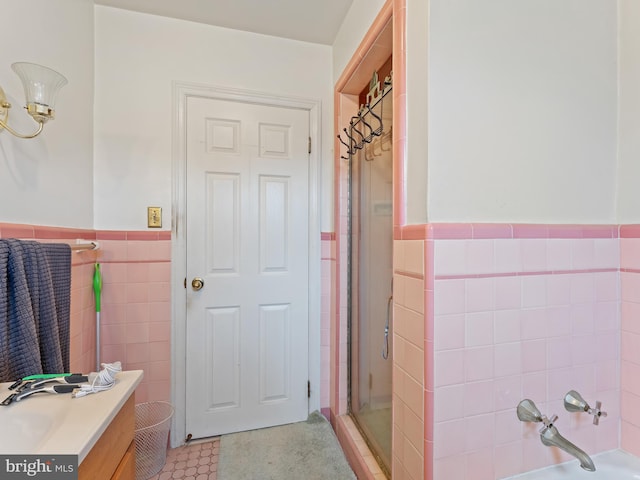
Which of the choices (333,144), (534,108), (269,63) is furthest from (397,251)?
Answer: (269,63)

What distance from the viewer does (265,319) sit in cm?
180

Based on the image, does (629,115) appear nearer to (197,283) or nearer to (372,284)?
(372,284)

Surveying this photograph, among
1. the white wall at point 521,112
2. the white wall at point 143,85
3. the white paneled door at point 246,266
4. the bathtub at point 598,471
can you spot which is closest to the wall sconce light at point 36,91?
the white wall at point 143,85

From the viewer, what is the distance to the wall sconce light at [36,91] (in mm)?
941

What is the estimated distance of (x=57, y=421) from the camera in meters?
0.65

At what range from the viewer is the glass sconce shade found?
3.10 feet

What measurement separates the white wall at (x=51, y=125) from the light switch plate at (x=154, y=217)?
0.26 metres

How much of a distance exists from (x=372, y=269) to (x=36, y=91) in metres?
1.43

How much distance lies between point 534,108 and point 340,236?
105cm

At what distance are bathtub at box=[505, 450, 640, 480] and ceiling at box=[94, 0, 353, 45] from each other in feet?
6.95

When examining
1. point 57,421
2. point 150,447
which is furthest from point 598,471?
point 150,447

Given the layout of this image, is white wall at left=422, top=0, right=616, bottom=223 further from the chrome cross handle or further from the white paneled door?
the white paneled door

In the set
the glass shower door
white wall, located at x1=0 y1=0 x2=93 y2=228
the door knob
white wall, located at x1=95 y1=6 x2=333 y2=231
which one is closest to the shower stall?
the glass shower door

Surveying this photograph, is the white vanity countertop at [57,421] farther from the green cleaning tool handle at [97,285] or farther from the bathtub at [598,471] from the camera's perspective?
the bathtub at [598,471]
